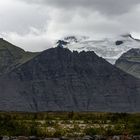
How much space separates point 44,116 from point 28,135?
18628 millimetres

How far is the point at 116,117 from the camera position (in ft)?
174

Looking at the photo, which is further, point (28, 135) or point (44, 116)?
point (44, 116)

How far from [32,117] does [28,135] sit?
59.5ft

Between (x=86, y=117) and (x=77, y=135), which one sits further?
(x=86, y=117)

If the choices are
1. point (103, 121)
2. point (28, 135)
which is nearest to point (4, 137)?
point (28, 135)

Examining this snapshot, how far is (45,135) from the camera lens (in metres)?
39.1

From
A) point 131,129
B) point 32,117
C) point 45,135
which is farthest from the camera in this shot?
point 32,117

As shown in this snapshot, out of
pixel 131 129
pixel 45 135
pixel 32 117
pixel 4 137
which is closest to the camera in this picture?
pixel 4 137

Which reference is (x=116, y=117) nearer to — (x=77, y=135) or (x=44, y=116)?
Result: (x=44, y=116)

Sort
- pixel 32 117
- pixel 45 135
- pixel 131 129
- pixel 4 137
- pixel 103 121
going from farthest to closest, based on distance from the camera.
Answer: pixel 32 117 → pixel 103 121 → pixel 131 129 → pixel 45 135 → pixel 4 137

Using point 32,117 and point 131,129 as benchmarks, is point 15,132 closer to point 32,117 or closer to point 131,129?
point 131,129

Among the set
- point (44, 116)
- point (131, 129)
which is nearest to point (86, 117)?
point (44, 116)

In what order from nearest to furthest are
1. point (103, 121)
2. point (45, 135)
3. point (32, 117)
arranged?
point (45, 135)
point (103, 121)
point (32, 117)

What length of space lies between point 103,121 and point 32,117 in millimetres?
9030
